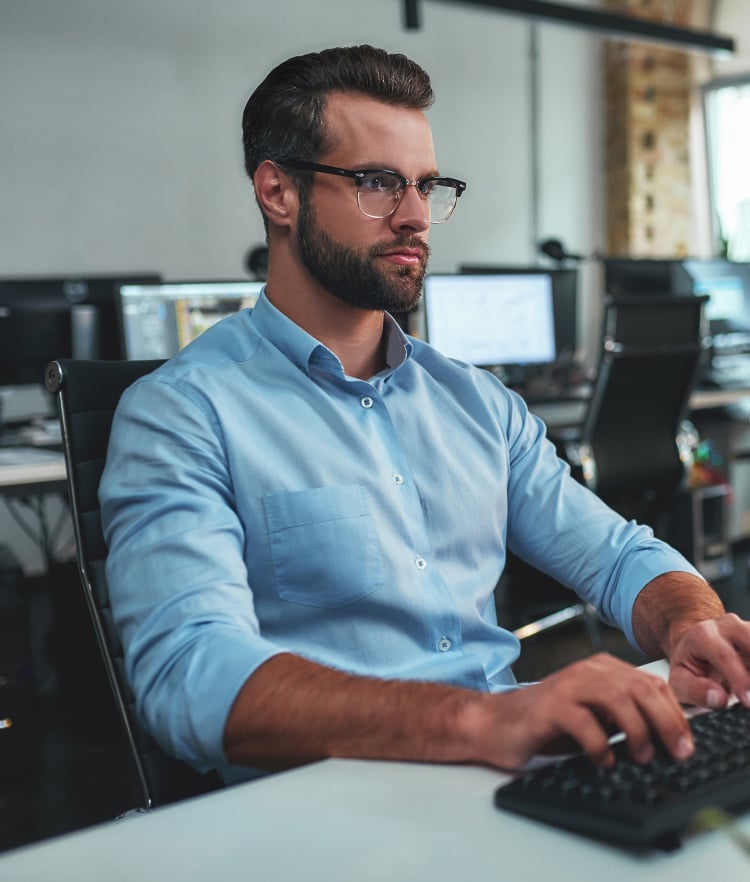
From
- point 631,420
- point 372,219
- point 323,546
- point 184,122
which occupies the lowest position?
point 631,420

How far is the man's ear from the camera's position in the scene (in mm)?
1249

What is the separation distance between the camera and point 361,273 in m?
1.19

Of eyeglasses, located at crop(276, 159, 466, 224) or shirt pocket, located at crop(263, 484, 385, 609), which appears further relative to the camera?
eyeglasses, located at crop(276, 159, 466, 224)

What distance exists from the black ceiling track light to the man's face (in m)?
3.32

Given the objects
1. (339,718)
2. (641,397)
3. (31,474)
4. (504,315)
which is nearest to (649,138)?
(504,315)

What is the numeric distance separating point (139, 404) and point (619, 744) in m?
0.61

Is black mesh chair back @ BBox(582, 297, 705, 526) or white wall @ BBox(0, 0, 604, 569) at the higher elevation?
white wall @ BBox(0, 0, 604, 569)

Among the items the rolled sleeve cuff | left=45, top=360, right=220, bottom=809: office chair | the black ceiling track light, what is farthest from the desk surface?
the black ceiling track light

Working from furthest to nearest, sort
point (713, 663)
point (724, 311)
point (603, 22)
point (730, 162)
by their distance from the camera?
point (730, 162) < point (603, 22) < point (724, 311) < point (713, 663)

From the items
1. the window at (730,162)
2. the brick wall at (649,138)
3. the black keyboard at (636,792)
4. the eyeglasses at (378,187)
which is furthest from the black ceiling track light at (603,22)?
the black keyboard at (636,792)

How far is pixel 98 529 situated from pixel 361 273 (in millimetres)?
423

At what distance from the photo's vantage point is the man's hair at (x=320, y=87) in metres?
1.20

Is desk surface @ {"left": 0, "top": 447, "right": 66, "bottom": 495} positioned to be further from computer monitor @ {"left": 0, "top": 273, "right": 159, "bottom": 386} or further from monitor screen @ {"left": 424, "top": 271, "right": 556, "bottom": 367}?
monitor screen @ {"left": 424, "top": 271, "right": 556, "bottom": 367}

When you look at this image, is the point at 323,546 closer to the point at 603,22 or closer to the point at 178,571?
the point at 178,571
